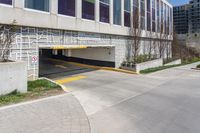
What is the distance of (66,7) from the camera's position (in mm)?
15391

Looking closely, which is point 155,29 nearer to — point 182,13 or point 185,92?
point 185,92

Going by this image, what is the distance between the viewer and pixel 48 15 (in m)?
13.8

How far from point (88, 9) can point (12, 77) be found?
9.32 m

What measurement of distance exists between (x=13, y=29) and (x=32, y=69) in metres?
2.50

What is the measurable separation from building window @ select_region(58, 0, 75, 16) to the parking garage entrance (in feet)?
17.6

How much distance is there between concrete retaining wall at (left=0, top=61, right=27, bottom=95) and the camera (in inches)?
378

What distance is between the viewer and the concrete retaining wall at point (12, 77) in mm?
9602

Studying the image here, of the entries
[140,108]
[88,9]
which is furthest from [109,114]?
[88,9]

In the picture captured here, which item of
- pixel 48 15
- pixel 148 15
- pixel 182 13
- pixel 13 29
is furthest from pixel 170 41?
→ pixel 13 29

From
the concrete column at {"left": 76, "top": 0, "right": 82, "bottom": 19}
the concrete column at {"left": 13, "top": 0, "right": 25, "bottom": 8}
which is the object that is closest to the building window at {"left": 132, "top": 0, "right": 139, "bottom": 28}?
the concrete column at {"left": 76, "top": 0, "right": 82, "bottom": 19}

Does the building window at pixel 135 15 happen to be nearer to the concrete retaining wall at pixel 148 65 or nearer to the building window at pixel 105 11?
the concrete retaining wall at pixel 148 65

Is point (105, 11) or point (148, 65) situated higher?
point (105, 11)

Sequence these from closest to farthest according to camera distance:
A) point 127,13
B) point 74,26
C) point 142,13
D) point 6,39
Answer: point 6,39 < point 74,26 < point 127,13 < point 142,13

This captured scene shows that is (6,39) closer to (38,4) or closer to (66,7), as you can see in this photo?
(38,4)
